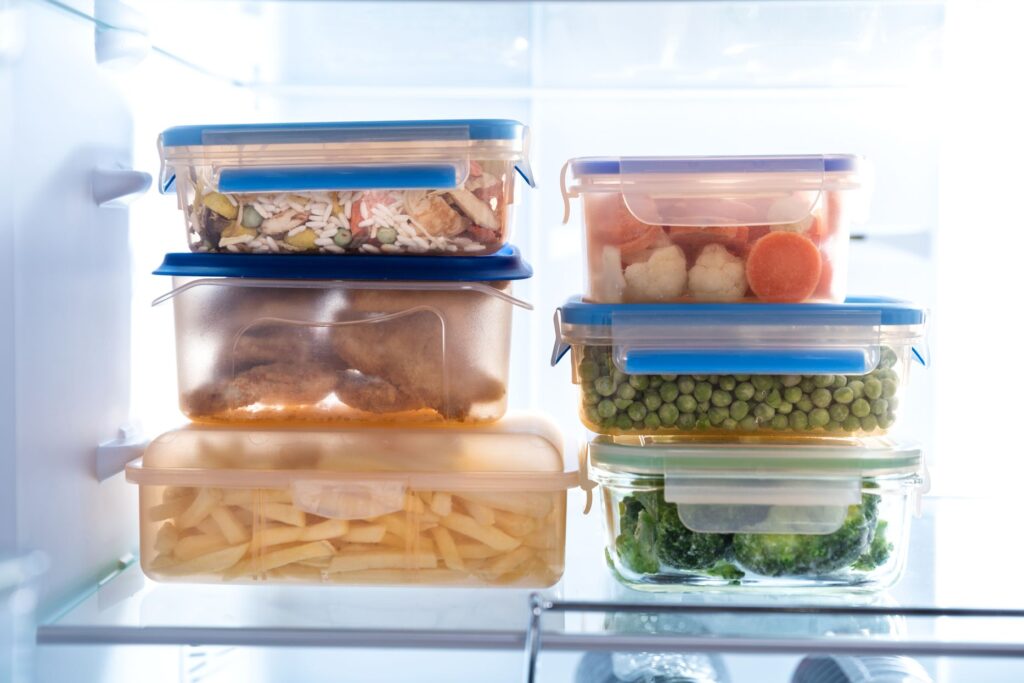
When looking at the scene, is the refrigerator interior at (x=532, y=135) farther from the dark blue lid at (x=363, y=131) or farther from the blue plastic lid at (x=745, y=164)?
the blue plastic lid at (x=745, y=164)

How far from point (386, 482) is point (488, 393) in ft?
0.48

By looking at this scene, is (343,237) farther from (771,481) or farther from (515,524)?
(771,481)

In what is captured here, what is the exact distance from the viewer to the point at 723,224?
0.89 m

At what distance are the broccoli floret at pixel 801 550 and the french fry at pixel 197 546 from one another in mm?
485

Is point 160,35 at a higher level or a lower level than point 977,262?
higher

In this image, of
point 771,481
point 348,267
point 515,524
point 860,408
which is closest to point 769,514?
point 771,481

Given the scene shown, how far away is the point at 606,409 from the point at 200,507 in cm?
40

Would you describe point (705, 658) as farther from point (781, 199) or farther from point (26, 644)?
point (26, 644)

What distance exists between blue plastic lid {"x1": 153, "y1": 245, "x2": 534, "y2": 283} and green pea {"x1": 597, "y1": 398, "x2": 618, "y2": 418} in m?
0.15

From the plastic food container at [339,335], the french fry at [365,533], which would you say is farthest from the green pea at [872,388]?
the french fry at [365,533]

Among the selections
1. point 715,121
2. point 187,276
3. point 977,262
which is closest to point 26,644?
point 187,276

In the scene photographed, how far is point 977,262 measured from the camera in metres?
1.41

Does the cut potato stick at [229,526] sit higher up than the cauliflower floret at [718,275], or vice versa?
the cauliflower floret at [718,275]

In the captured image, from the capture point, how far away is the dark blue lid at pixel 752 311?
876 mm
